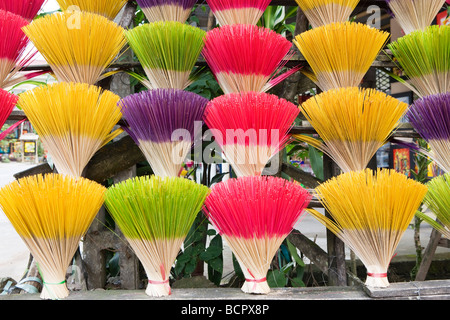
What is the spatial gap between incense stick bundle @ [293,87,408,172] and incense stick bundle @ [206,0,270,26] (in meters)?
0.24

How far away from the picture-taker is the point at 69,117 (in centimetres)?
60

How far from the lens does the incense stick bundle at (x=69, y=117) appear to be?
60cm

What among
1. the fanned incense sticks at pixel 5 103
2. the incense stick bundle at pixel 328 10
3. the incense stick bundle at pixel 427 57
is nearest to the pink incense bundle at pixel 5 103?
the fanned incense sticks at pixel 5 103

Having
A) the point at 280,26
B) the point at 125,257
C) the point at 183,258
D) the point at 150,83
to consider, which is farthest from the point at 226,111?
the point at 280,26

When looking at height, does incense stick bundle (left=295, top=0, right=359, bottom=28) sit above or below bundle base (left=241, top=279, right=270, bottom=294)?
above

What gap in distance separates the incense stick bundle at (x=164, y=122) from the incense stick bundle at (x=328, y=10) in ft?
1.09

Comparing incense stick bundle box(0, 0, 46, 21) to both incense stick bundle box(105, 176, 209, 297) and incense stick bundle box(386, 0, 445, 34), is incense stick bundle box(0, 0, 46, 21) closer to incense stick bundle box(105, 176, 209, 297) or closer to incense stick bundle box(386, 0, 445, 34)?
incense stick bundle box(105, 176, 209, 297)

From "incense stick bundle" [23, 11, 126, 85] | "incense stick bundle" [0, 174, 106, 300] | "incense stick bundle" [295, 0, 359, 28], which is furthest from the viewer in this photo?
"incense stick bundle" [295, 0, 359, 28]

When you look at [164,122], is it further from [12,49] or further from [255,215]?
[12,49]

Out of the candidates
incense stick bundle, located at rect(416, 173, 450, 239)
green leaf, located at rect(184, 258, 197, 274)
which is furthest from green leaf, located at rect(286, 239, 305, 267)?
incense stick bundle, located at rect(416, 173, 450, 239)

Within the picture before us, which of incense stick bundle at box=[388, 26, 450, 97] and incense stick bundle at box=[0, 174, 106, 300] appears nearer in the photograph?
incense stick bundle at box=[0, 174, 106, 300]

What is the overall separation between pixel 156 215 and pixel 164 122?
0.18 metres

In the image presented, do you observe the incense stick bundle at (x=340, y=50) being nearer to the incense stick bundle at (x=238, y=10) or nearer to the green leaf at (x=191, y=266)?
the incense stick bundle at (x=238, y=10)

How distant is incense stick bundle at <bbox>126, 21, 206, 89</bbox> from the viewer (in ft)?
2.20
